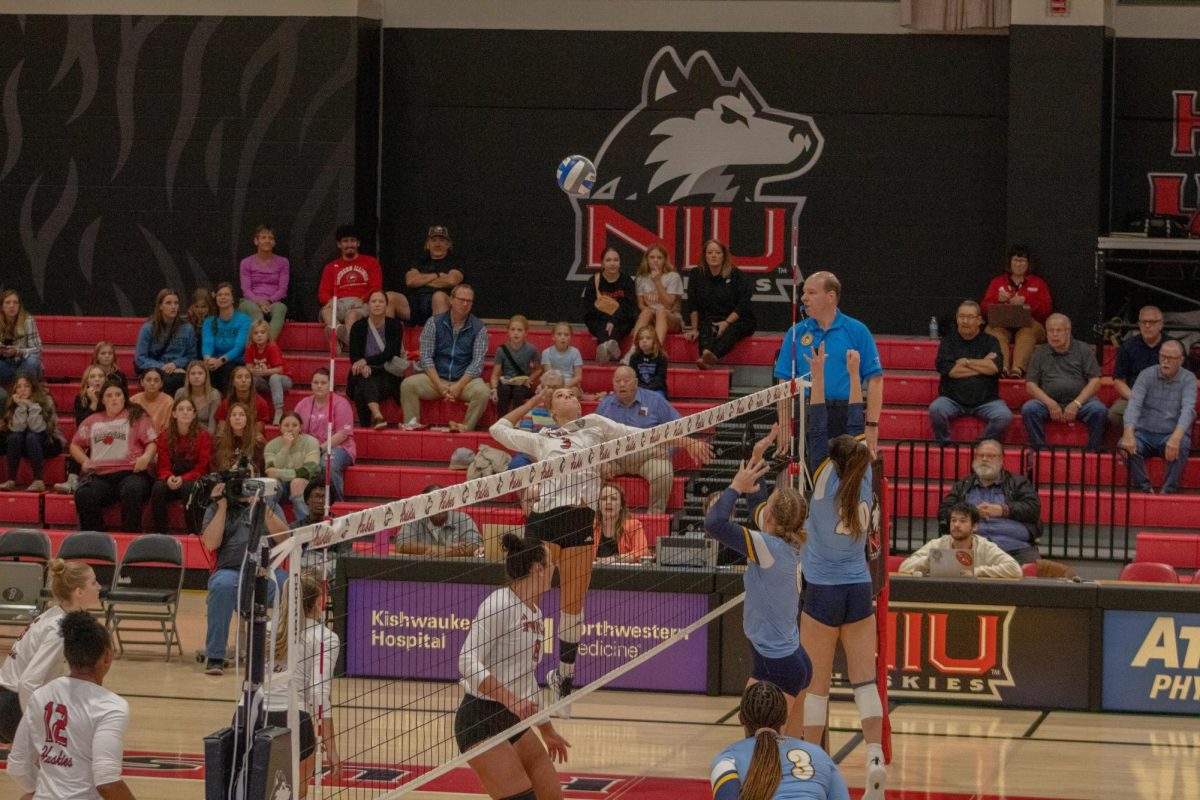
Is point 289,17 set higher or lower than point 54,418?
higher

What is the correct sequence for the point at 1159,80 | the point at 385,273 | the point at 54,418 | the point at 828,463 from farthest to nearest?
1. the point at 385,273
2. the point at 1159,80
3. the point at 54,418
4. the point at 828,463

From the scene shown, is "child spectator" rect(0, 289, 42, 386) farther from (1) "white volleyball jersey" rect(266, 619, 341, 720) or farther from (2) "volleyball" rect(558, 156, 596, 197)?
(1) "white volleyball jersey" rect(266, 619, 341, 720)

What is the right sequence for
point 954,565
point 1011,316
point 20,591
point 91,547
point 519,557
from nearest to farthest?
1. point 519,557
2. point 954,565
3. point 20,591
4. point 91,547
5. point 1011,316

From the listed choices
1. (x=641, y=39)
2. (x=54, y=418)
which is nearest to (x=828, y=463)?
(x=54, y=418)

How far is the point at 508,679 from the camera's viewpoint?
7777mm

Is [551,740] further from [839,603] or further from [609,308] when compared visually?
[609,308]

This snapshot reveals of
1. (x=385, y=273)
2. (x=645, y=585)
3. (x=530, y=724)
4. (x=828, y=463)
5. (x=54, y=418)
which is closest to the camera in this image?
(x=530, y=724)

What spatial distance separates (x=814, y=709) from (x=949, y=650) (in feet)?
10.1

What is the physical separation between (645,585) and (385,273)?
9.30 metres

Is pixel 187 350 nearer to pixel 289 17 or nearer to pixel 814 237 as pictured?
pixel 289 17

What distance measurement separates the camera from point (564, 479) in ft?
33.4

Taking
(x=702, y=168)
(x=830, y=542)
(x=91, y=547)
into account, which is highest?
(x=702, y=168)

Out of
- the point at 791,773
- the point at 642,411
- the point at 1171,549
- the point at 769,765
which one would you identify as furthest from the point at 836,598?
the point at 1171,549

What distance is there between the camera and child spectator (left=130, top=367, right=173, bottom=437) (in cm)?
1697
